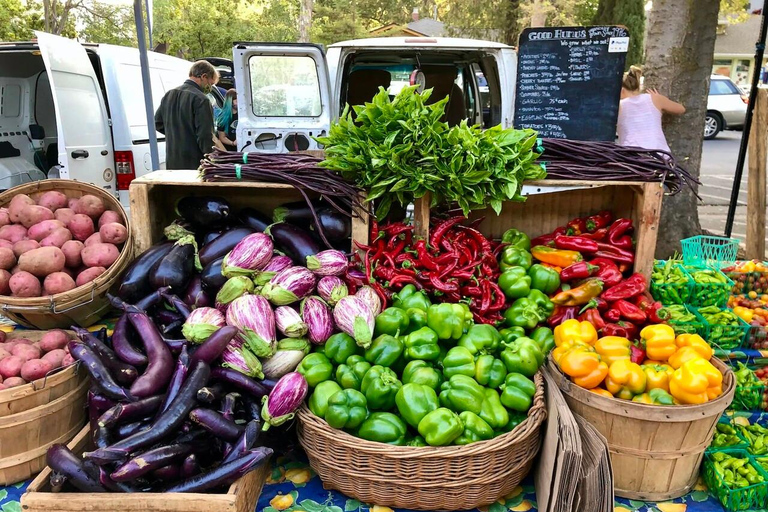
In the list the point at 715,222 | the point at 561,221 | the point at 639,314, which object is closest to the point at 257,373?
the point at 639,314

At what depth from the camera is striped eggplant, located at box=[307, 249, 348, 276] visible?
289cm

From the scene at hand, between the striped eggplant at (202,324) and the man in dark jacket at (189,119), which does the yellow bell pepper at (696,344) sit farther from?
the man in dark jacket at (189,119)

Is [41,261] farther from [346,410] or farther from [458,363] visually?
[458,363]

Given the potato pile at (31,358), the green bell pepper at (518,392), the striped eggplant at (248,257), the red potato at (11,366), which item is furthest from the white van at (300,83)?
the green bell pepper at (518,392)

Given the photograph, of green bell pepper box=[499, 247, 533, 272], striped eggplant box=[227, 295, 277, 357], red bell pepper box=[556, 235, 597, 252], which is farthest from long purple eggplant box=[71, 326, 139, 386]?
red bell pepper box=[556, 235, 597, 252]

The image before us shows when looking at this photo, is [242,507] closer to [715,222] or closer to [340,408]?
[340,408]

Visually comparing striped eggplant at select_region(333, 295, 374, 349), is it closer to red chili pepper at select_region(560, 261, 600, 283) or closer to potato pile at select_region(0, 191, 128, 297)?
red chili pepper at select_region(560, 261, 600, 283)

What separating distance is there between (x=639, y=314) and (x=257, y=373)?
80.2 inches

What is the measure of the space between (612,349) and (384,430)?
1194mm

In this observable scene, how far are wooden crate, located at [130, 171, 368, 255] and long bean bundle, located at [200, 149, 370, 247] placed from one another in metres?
0.04

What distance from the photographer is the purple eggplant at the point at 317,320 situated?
268 centimetres

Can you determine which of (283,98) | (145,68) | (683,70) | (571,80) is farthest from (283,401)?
(683,70)

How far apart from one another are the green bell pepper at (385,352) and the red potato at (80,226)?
1.98 meters

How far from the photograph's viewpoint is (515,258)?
130 inches
